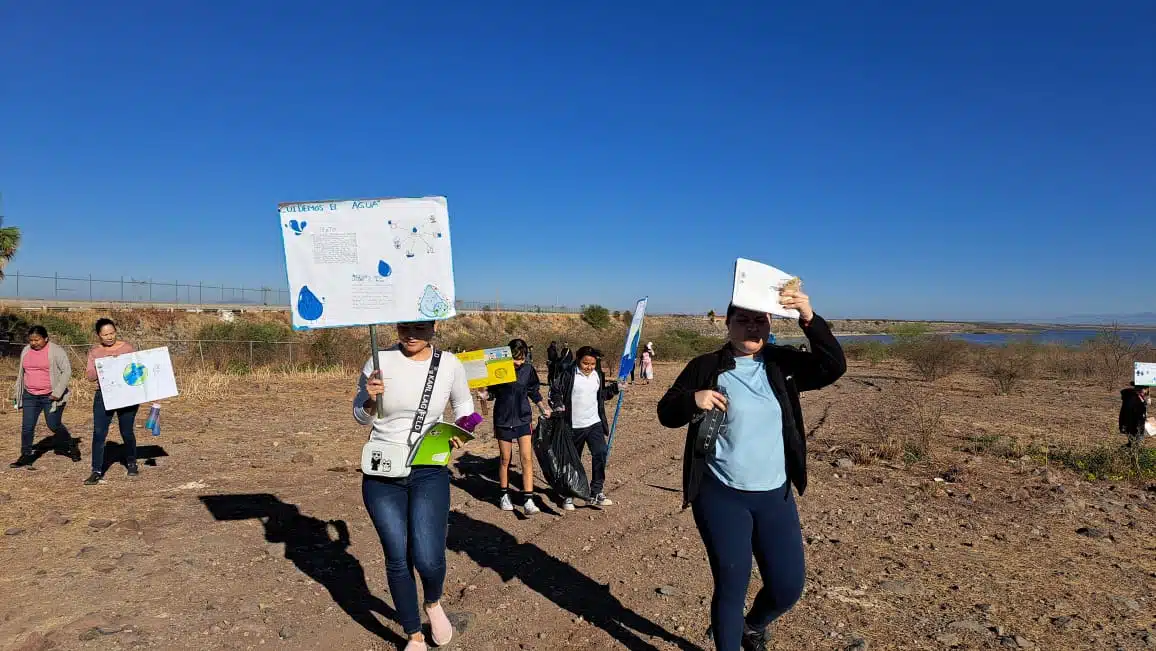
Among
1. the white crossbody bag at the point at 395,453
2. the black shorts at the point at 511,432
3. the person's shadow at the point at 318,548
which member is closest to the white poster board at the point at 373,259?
the white crossbody bag at the point at 395,453

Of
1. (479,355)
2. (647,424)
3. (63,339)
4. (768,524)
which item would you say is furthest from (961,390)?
(63,339)

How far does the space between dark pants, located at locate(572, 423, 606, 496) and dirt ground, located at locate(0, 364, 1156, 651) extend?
0.98ft

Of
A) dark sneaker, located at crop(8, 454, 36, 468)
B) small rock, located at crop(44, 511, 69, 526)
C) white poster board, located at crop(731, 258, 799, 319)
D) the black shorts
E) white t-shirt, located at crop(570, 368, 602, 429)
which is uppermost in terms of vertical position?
white poster board, located at crop(731, 258, 799, 319)

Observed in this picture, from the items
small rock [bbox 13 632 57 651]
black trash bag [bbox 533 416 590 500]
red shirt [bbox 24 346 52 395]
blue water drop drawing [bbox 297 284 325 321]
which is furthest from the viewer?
red shirt [bbox 24 346 52 395]

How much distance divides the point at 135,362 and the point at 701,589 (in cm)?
657

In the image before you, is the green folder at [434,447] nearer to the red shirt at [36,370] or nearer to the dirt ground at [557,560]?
the dirt ground at [557,560]

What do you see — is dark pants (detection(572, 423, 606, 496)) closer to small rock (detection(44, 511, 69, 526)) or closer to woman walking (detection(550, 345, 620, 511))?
woman walking (detection(550, 345, 620, 511))

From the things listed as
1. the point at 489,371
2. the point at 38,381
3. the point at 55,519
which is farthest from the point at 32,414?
the point at 489,371

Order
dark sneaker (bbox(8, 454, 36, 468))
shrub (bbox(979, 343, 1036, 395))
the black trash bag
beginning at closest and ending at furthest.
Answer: the black trash bag
dark sneaker (bbox(8, 454, 36, 468))
shrub (bbox(979, 343, 1036, 395))

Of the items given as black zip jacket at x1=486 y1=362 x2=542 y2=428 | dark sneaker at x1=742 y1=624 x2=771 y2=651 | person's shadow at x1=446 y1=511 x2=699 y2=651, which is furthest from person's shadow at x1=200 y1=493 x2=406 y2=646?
dark sneaker at x1=742 y1=624 x2=771 y2=651

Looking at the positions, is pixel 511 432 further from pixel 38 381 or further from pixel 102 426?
pixel 38 381

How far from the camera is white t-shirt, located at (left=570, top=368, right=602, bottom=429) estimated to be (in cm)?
674

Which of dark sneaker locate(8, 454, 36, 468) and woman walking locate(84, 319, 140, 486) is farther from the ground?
woman walking locate(84, 319, 140, 486)

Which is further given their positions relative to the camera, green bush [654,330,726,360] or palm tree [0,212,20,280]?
green bush [654,330,726,360]
